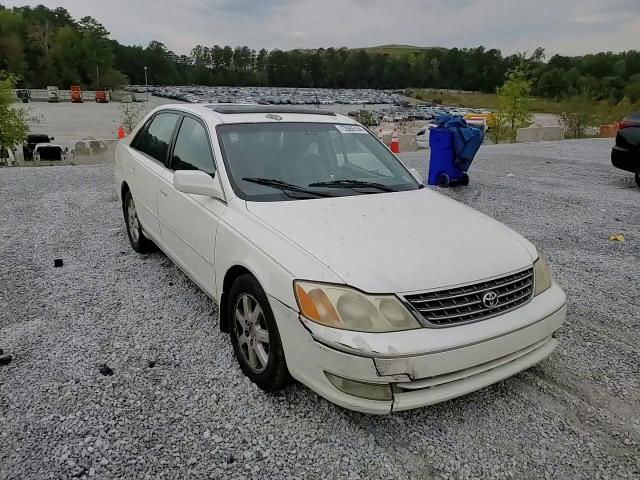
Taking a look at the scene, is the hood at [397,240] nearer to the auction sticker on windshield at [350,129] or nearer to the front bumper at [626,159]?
the auction sticker on windshield at [350,129]

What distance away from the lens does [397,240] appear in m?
2.63

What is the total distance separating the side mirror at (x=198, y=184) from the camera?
3080 millimetres

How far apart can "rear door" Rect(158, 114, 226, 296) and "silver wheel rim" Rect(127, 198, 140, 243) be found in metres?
0.98

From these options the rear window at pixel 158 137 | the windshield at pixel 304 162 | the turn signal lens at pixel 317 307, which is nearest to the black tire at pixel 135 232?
the rear window at pixel 158 137

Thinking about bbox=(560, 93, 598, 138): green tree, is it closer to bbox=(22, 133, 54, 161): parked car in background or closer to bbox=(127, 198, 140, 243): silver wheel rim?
bbox=(127, 198, 140, 243): silver wheel rim

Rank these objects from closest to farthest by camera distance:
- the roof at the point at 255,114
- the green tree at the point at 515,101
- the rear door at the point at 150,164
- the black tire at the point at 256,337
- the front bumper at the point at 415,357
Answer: the front bumper at the point at 415,357 < the black tire at the point at 256,337 < the roof at the point at 255,114 < the rear door at the point at 150,164 < the green tree at the point at 515,101

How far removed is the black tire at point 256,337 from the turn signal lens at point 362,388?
37cm

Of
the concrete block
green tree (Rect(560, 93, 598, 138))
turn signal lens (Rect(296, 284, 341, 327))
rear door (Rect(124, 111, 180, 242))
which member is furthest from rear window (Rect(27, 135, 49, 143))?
turn signal lens (Rect(296, 284, 341, 327))

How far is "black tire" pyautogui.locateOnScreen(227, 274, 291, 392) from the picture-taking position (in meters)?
2.54

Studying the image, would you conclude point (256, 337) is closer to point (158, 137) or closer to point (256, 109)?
point (256, 109)

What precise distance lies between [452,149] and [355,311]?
276 inches

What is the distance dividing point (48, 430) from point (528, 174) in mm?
10435

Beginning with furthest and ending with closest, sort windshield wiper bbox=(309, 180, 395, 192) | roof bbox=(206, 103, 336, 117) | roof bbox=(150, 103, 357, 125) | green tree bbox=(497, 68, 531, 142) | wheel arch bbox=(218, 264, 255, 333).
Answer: green tree bbox=(497, 68, 531, 142) → roof bbox=(206, 103, 336, 117) → roof bbox=(150, 103, 357, 125) → windshield wiper bbox=(309, 180, 395, 192) → wheel arch bbox=(218, 264, 255, 333)

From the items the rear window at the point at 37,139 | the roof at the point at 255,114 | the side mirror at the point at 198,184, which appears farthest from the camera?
the rear window at the point at 37,139
